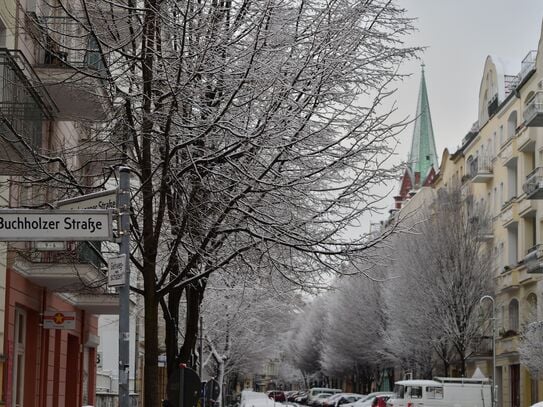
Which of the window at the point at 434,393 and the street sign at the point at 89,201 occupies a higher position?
the street sign at the point at 89,201

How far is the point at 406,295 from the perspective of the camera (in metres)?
56.4

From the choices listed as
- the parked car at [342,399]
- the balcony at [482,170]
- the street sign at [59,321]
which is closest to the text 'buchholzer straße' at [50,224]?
the street sign at [59,321]

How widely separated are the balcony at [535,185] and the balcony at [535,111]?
7.32 feet

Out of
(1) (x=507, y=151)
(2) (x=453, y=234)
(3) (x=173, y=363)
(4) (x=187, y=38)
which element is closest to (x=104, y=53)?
(4) (x=187, y=38)

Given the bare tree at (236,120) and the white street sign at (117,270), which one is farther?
the bare tree at (236,120)

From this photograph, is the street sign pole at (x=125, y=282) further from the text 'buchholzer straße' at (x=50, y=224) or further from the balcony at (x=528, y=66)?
the balcony at (x=528, y=66)

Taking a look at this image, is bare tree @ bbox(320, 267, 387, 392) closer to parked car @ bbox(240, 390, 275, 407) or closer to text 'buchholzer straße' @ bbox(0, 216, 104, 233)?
parked car @ bbox(240, 390, 275, 407)

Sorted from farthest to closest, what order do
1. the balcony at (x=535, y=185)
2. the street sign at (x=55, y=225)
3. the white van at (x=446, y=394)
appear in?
1. the balcony at (x=535, y=185)
2. the white van at (x=446, y=394)
3. the street sign at (x=55, y=225)

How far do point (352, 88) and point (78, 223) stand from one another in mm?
5996

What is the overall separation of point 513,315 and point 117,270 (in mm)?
47798

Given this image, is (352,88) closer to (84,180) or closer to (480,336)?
(84,180)

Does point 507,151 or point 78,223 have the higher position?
point 507,151

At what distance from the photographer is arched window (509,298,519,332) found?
2196 inches

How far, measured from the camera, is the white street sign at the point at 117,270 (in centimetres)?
1077
